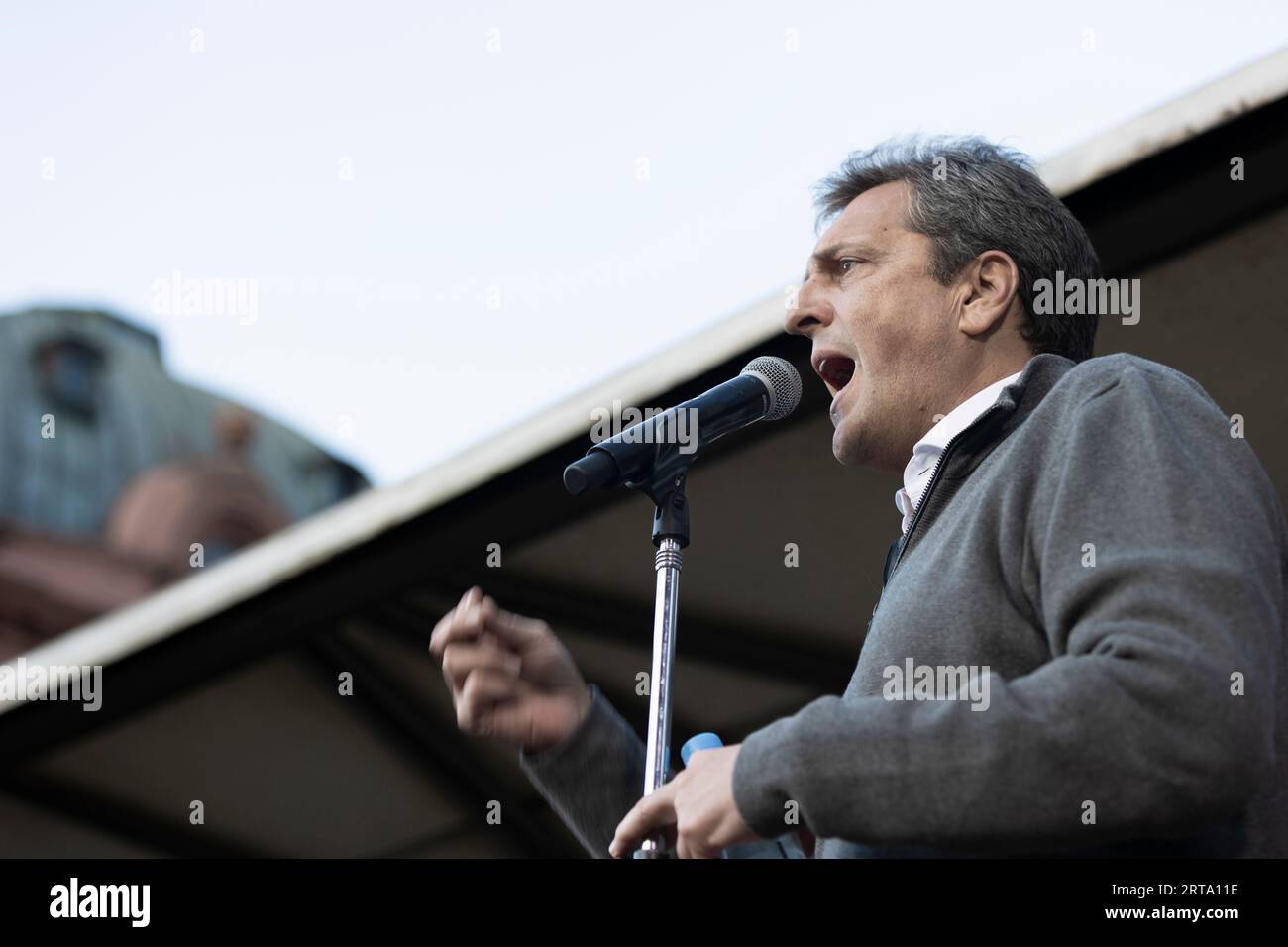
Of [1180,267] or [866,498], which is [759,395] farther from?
[866,498]

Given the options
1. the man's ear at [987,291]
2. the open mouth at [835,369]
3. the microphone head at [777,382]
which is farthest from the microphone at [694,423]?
the man's ear at [987,291]

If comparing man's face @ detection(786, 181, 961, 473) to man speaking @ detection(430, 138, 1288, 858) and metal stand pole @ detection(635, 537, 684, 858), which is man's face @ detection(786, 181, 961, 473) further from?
metal stand pole @ detection(635, 537, 684, 858)

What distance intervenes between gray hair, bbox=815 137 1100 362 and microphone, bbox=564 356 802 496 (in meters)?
0.37

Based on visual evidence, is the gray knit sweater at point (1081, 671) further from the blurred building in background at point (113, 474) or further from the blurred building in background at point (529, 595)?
the blurred building in background at point (113, 474)

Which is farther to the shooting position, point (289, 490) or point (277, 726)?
point (289, 490)

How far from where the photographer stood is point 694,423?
2504 mm

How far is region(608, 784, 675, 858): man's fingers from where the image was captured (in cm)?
195

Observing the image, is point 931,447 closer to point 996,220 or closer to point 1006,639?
point 996,220

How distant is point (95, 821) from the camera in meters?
5.80

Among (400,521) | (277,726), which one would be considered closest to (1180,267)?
(400,521)

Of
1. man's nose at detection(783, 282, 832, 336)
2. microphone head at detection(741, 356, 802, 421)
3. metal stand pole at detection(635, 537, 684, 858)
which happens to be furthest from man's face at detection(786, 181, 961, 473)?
metal stand pole at detection(635, 537, 684, 858)

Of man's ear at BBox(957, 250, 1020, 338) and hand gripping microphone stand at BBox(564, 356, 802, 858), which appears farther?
man's ear at BBox(957, 250, 1020, 338)
